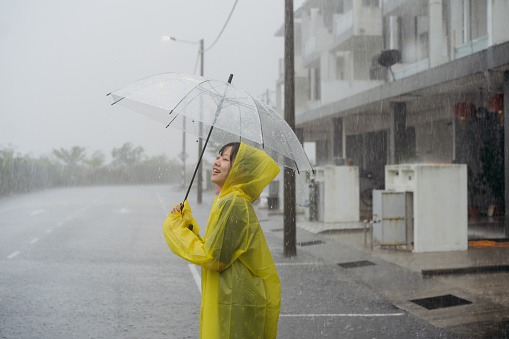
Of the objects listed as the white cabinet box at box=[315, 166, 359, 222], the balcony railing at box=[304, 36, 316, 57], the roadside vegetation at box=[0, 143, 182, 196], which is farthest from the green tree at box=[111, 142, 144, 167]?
the white cabinet box at box=[315, 166, 359, 222]

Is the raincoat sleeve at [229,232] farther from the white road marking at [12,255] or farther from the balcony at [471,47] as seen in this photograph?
the balcony at [471,47]

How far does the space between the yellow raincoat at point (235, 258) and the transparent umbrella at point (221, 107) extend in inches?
22.7

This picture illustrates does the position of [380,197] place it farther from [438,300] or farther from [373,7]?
[373,7]

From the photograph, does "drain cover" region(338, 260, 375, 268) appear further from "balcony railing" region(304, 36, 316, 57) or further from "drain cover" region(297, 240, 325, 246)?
"balcony railing" region(304, 36, 316, 57)

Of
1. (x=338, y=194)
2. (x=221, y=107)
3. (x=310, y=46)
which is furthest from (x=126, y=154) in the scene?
(x=221, y=107)

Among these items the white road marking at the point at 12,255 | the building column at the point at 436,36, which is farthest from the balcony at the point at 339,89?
the white road marking at the point at 12,255

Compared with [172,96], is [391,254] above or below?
below

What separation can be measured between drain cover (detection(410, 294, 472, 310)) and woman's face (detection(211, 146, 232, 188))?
4513 millimetres

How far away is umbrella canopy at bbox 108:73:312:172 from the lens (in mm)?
3906

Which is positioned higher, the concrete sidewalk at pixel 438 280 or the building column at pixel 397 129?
the building column at pixel 397 129

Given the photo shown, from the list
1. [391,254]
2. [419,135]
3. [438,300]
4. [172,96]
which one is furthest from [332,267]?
[419,135]

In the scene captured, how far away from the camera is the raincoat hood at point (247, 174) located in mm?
3223

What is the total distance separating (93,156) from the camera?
99.6 metres

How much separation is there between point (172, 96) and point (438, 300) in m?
4.87
